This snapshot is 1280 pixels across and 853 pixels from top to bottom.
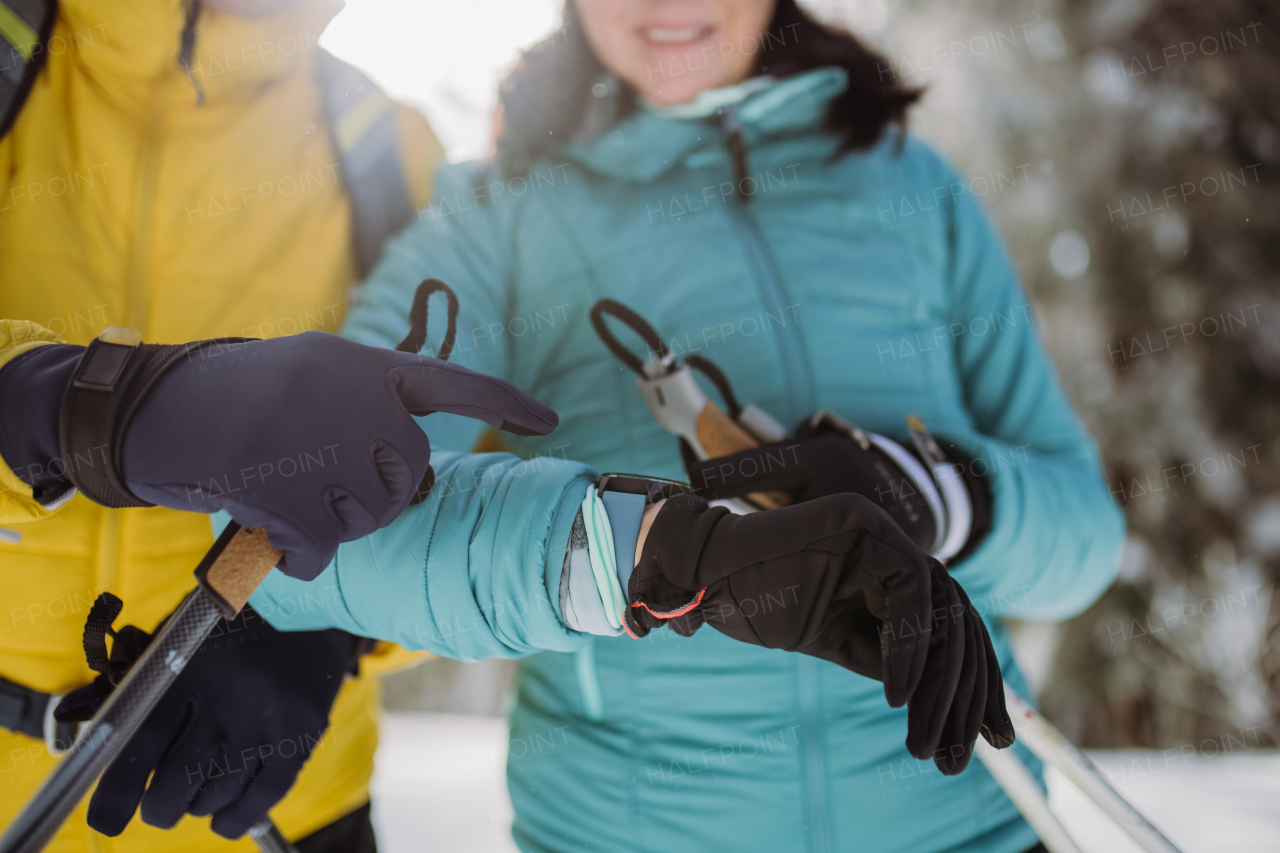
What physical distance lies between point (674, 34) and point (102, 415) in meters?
0.71

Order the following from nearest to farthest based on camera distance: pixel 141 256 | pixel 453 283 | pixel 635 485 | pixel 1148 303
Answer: pixel 635 485 < pixel 141 256 < pixel 453 283 < pixel 1148 303

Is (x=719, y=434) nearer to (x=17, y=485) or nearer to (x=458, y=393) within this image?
(x=458, y=393)

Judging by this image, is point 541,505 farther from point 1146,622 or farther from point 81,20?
point 1146,622

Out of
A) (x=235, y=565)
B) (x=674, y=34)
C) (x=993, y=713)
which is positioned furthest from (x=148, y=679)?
(x=674, y=34)

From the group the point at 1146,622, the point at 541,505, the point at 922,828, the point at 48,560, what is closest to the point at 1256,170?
the point at 1146,622

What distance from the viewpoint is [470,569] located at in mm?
551

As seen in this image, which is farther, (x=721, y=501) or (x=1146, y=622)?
(x=1146, y=622)

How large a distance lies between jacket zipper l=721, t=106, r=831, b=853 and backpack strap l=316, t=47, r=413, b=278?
403mm

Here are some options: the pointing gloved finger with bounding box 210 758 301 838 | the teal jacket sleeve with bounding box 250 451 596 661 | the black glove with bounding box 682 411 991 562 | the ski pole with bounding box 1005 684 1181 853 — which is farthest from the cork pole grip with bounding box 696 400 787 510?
the pointing gloved finger with bounding box 210 758 301 838

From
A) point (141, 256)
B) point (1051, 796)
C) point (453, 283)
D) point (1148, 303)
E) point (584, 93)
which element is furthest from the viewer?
point (1148, 303)

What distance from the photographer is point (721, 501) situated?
2.22 feet

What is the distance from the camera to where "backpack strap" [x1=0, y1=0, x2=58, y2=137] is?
0.57 metres

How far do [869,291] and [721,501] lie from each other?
0.34 meters

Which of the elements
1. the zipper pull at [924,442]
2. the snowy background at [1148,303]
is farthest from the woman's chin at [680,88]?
the snowy background at [1148,303]
